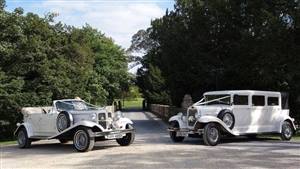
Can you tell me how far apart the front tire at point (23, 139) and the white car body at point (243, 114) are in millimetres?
5629

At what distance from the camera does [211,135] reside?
1842 cm

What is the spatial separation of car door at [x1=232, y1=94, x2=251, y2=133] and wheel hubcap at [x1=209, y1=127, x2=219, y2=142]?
1.19 m

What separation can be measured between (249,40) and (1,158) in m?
15.5

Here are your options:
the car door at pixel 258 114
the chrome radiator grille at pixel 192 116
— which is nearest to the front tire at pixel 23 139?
the chrome radiator grille at pixel 192 116

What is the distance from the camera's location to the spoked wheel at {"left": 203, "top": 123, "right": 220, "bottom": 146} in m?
18.3

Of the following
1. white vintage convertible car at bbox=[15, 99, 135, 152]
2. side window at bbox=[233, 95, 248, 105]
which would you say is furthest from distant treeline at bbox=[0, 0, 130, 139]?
side window at bbox=[233, 95, 248, 105]

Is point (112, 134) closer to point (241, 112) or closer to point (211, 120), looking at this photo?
point (211, 120)

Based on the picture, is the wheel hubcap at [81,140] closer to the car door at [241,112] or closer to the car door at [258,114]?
the car door at [241,112]

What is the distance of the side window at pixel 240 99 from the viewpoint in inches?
787

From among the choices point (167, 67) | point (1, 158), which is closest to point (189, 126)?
point (1, 158)

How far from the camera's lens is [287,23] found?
2511cm

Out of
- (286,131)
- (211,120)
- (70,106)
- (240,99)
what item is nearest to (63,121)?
(70,106)

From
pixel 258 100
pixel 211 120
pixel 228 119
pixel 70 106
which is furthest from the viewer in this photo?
pixel 258 100

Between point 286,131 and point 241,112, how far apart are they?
7.77ft
